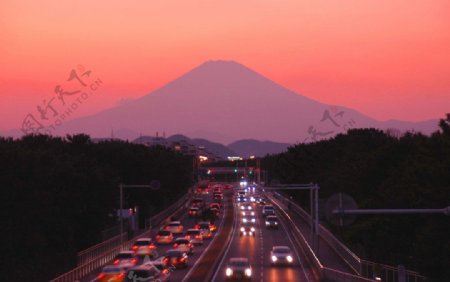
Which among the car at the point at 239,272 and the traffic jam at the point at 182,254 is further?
the car at the point at 239,272

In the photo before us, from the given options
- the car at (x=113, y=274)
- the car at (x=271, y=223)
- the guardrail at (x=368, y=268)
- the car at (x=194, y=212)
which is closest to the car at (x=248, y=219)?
the car at (x=194, y=212)

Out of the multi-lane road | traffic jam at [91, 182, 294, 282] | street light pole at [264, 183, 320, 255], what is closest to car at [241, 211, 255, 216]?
traffic jam at [91, 182, 294, 282]

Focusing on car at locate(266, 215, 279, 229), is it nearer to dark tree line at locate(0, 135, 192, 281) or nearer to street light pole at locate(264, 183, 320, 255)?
dark tree line at locate(0, 135, 192, 281)

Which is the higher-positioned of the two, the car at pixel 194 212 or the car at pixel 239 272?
the car at pixel 194 212

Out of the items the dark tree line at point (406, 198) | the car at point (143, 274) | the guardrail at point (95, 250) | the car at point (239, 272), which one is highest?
the dark tree line at point (406, 198)

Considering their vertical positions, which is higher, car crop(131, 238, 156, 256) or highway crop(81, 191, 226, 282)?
car crop(131, 238, 156, 256)

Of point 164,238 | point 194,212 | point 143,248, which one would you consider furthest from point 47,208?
point 194,212

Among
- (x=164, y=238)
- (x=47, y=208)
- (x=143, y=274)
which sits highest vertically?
(x=47, y=208)

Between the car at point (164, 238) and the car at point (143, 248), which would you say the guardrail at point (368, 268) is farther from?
the car at point (164, 238)

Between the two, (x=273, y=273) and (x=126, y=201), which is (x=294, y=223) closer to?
(x=126, y=201)

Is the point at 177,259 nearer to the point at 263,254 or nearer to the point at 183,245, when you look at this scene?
the point at 183,245

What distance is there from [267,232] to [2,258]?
44.5 metres

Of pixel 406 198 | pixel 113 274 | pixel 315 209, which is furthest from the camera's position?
pixel 315 209

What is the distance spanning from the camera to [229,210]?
13462 cm
